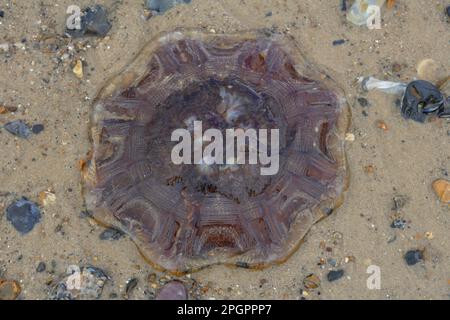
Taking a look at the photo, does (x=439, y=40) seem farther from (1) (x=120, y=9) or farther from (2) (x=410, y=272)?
(1) (x=120, y=9)

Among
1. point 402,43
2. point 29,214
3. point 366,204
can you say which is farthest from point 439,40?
point 29,214

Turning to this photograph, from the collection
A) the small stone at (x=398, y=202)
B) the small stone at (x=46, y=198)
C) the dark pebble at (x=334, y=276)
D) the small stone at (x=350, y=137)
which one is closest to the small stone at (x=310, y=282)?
the dark pebble at (x=334, y=276)

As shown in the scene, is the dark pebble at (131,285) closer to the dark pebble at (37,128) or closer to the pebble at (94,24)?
the dark pebble at (37,128)

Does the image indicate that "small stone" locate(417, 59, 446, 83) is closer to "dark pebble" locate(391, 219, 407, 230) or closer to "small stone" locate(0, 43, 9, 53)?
"dark pebble" locate(391, 219, 407, 230)

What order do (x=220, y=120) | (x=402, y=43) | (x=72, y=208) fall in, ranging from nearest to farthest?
1. (x=220, y=120)
2. (x=72, y=208)
3. (x=402, y=43)

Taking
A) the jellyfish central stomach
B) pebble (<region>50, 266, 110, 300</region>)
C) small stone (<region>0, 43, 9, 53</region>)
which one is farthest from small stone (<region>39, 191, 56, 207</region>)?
small stone (<region>0, 43, 9, 53</region>)

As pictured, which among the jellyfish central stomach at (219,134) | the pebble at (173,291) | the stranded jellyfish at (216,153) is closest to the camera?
the jellyfish central stomach at (219,134)
